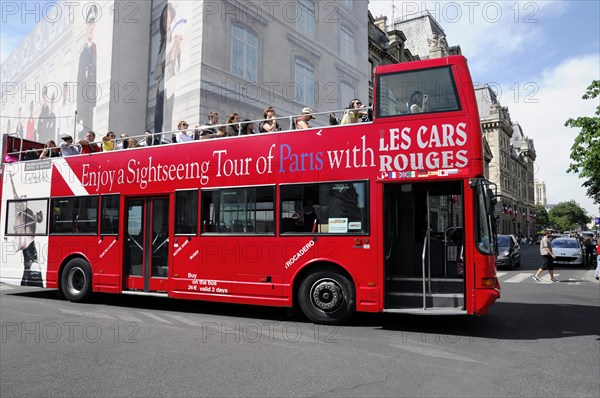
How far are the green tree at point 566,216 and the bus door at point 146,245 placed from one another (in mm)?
130092

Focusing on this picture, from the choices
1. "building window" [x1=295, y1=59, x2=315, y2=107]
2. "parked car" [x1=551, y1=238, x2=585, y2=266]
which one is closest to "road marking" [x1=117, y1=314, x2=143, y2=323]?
"building window" [x1=295, y1=59, x2=315, y2=107]

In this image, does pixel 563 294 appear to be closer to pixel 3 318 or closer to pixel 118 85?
pixel 3 318

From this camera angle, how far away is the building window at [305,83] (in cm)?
2656

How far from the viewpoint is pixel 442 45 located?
5656 cm

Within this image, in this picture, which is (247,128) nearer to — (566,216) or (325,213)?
(325,213)

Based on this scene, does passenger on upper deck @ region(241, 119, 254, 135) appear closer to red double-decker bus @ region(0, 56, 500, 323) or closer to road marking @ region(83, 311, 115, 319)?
red double-decker bus @ region(0, 56, 500, 323)

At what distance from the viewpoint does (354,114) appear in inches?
326

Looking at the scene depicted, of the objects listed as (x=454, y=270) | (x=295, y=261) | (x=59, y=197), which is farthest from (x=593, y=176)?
(x=59, y=197)

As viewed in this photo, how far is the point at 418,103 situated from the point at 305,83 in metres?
20.5

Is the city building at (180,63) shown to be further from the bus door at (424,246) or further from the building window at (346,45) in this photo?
the bus door at (424,246)

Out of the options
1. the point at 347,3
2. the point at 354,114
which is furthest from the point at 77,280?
the point at 347,3

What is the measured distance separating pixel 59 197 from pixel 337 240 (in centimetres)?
716

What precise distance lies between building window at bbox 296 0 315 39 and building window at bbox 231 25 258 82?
435 cm

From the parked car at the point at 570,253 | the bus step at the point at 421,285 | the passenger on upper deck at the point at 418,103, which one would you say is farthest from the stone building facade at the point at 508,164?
the bus step at the point at 421,285
